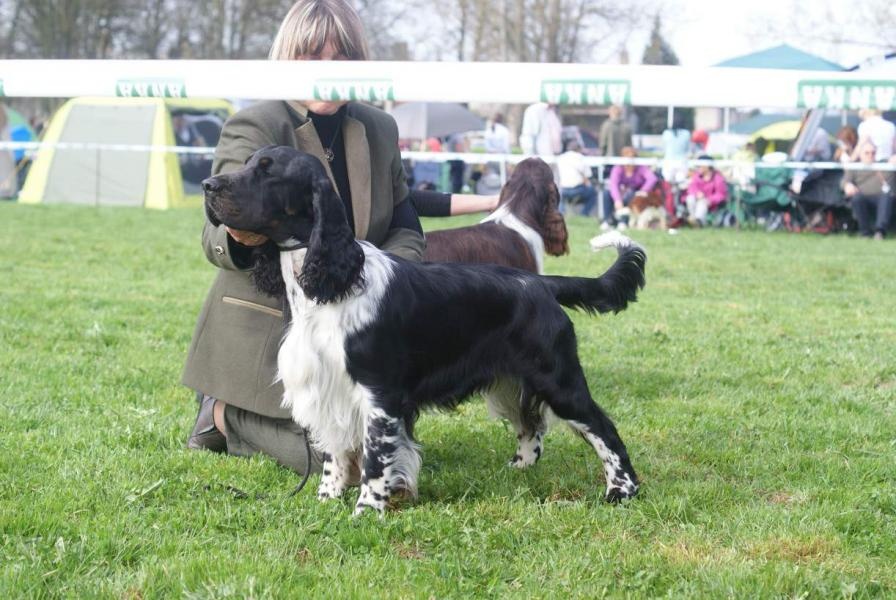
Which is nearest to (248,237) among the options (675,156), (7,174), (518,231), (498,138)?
(518,231)

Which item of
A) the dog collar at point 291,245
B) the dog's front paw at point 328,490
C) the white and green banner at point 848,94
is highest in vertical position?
the white and green banner at point 848,94

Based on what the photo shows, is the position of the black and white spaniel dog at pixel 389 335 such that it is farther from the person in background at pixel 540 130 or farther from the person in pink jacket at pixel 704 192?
the person in pink jacket at pixel 704 192

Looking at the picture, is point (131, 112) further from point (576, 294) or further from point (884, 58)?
point (576, 294)

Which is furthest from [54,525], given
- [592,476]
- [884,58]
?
[884,58]

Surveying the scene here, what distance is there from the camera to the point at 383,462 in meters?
3.37

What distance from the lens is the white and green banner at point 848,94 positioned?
11.6ft

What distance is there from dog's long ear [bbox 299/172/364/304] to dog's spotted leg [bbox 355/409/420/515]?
0.46 metres

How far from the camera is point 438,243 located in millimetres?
5262

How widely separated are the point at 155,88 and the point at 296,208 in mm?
1062

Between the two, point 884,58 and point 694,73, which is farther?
point 884,58

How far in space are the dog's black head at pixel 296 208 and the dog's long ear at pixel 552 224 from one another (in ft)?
9.10

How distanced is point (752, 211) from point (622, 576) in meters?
13.6

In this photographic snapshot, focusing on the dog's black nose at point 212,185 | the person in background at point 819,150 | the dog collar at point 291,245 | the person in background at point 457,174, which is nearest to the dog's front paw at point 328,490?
the dog collar at point 291,245

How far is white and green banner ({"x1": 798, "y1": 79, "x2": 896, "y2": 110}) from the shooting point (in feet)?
11.6
